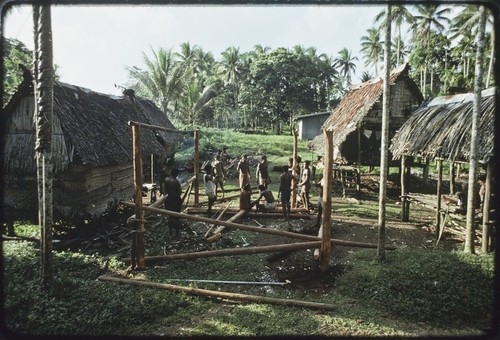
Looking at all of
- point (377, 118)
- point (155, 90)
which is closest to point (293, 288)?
point (377, 118)

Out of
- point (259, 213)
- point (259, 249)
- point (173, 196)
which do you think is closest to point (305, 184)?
point (259, 213)

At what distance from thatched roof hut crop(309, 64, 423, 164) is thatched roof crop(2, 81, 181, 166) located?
9.51 m

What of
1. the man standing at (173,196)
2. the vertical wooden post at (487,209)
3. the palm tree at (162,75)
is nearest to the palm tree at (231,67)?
the palm tree at (162,75)

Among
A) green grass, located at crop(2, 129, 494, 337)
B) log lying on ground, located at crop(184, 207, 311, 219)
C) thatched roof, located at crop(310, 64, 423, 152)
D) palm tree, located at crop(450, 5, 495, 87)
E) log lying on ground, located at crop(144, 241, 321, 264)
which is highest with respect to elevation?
palm tree, located at crop(450, 5, 495, 87)

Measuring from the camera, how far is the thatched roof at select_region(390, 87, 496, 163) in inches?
283

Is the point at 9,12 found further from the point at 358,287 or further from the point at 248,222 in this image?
the point at 248,222

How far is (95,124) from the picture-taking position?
31.6 ft

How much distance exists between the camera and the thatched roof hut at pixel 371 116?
14938 millimetres

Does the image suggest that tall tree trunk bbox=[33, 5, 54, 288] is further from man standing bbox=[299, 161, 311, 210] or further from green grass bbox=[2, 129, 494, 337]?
man standing bbox=[299, 161, 311, 210]

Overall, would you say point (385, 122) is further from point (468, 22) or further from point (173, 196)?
point (468, 22)

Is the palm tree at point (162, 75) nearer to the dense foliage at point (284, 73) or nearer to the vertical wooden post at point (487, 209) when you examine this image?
the dense foliage at point (284, 73)

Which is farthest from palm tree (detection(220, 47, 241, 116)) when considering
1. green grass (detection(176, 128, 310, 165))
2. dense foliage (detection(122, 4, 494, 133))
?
green grass (detection(176, 128, 310, 165))

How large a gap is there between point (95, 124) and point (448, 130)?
10793 millimetres

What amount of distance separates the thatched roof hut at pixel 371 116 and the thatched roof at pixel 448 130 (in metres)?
3.00
